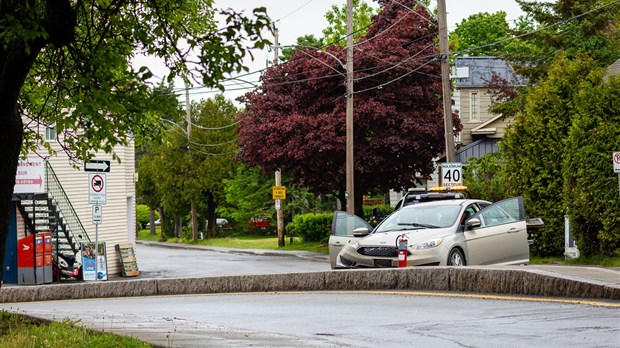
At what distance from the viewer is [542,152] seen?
30.0 metres

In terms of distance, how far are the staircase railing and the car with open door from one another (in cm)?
1761

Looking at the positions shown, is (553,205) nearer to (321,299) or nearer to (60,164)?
(321,299)

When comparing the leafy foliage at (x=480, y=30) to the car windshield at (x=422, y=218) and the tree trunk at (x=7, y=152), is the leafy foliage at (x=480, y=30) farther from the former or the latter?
the tree trunk at (x=7, y=152)

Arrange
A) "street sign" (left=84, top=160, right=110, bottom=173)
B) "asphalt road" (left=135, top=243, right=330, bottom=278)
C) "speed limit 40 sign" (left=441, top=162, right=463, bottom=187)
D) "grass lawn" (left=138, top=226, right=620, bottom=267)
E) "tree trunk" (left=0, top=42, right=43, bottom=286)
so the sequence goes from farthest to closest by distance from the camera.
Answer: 1. "asphalt road" (left=135, top=243, right=330, bottom=278)
2. "speed limit 40 sign" (left=441, top=162, right=463, bottom=187)
3. "street sign" (left=84, top=160, right=110, bottom=173)
4. "grass lawn" (left=138, top=226, right=620, bottom=267)
5. "tree trunk" (left=0, top=42, right=43, bottom=286)

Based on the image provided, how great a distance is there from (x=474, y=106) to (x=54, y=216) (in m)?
34.3

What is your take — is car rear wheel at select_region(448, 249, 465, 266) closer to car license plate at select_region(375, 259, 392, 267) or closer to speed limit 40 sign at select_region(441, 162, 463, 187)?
car license plate at select_region(375, 259, 392, 267)

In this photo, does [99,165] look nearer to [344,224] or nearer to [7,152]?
[344,224]

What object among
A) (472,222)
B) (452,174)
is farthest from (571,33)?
(472,222)

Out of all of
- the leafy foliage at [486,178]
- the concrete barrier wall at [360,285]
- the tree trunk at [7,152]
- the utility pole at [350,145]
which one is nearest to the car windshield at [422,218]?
the concrete barrier wall at [360,285]

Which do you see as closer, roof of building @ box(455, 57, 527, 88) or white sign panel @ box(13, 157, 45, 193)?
white sign panel @ box(13, 157, 45, 193)

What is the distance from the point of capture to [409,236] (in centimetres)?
1948

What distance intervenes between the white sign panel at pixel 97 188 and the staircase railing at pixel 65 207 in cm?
814

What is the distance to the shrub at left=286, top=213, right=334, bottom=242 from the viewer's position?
53394mm

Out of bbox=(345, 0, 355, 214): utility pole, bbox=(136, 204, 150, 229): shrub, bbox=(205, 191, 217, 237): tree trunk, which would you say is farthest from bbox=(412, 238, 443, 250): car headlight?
bbox=(136, 204, 150, 229): shrub
